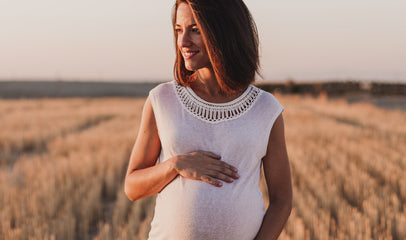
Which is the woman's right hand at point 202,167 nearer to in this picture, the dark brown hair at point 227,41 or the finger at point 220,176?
the finger at point 220,176

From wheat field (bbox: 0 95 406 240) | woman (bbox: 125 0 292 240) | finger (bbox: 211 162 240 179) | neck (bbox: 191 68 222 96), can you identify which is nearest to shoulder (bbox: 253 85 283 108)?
woman (bbox: 125 0 292 240)

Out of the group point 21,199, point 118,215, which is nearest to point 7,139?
point 21,199

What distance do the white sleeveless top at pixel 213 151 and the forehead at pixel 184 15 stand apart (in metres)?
0.28

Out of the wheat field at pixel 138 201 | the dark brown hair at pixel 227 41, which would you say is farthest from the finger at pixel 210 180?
the wheat field at pixel 138 201

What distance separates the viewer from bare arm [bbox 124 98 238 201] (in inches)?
50.3

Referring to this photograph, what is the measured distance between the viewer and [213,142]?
51.9 inches

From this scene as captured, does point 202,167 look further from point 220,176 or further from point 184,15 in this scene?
point 184,15

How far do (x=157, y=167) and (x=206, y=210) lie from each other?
236 millimetres

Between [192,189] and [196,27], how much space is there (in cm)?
59

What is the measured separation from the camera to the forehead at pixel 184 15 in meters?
1.34

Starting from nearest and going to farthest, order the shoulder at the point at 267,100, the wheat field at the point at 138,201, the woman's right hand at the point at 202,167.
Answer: the woman's right hand at the point at 202,167
the shoulder at the point at 267,100
the wheat field at the point at 138,201

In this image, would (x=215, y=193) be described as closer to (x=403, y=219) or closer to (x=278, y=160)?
(x=278, y=160)

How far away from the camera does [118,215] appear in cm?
357

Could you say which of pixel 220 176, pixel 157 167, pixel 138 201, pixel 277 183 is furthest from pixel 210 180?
pixel 138 201
